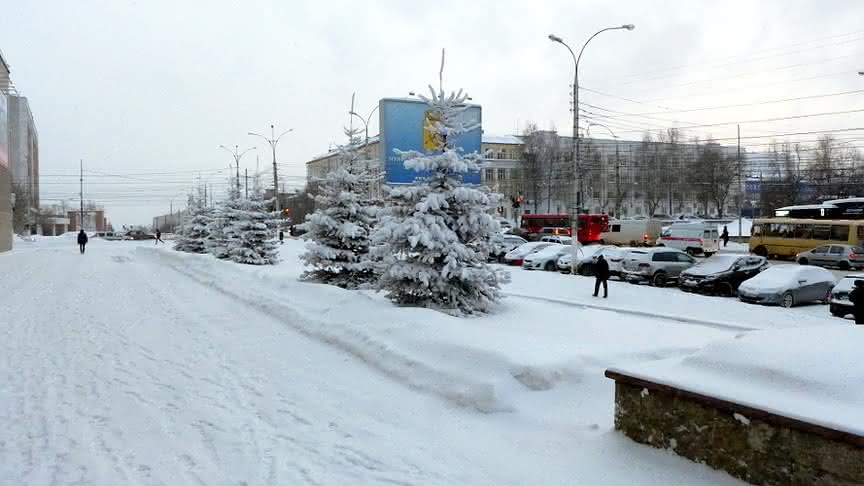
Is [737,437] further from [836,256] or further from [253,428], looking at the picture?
[836,256]

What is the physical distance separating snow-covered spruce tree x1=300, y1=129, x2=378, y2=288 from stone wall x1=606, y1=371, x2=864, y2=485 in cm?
1326

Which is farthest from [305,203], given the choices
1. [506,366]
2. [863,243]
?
[506,366]

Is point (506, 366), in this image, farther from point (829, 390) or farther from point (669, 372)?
→ point (829, 390)

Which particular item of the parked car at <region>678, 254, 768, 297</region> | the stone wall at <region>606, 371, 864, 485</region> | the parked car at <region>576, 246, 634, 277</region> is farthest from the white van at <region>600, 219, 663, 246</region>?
the stone wall at <region>606, 371, 864, 485</region>

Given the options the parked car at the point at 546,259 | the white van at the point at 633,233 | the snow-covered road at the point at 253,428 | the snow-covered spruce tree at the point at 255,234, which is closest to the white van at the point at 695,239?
the white van at the point at 633,233

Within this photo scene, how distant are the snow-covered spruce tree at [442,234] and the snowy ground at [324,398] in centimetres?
79

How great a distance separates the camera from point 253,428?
5.99 metres

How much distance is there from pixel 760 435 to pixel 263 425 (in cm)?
429

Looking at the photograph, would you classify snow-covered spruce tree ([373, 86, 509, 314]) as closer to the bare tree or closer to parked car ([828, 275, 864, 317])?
parked car ([828, 275, 864, 317])

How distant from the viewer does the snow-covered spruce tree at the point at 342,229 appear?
59.8 feet

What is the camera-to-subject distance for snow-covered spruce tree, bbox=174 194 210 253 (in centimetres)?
4516

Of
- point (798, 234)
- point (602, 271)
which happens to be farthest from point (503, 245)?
point (798, 234)

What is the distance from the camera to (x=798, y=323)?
1602 centimetres

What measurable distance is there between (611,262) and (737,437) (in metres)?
22.6
